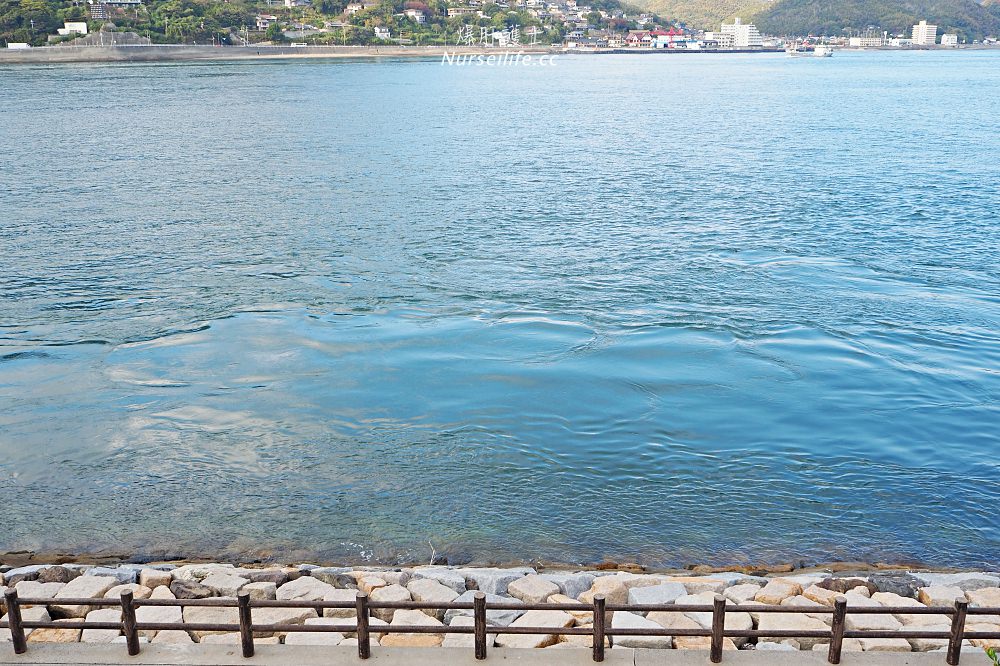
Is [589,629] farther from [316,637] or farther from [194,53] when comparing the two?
[194,53]

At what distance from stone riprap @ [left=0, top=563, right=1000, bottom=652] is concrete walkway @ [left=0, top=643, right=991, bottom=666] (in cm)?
40

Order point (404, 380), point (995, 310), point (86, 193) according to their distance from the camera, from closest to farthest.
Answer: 1. point (404, 380)
2. point (995, 310)
3. point (86, 193)

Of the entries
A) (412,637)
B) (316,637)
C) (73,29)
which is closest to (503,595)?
(412,637)

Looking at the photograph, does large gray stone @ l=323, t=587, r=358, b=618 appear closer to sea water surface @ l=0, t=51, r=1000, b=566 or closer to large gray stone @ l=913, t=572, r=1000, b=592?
sea water surface @ l=0, t=51, r=1000, b=566

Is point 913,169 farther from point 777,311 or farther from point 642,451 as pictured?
point 642,451

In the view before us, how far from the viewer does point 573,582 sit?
7.59m

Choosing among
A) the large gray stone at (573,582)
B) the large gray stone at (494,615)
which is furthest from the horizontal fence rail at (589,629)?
the large gray stone at (573,582)

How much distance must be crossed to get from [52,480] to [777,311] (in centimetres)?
1170

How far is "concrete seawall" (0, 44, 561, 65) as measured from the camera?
395ft

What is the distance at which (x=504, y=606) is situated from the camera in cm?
539

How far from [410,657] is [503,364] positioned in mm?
8418

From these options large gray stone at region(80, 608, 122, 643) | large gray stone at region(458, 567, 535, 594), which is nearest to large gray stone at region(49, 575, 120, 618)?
large gray stone at region(80, 608, 122, 643)

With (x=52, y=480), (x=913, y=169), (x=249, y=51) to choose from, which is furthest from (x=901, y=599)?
(x=249, y=51)

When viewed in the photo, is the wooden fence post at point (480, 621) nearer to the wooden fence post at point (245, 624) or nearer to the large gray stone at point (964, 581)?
the wooden fence post at point (245, 624)
